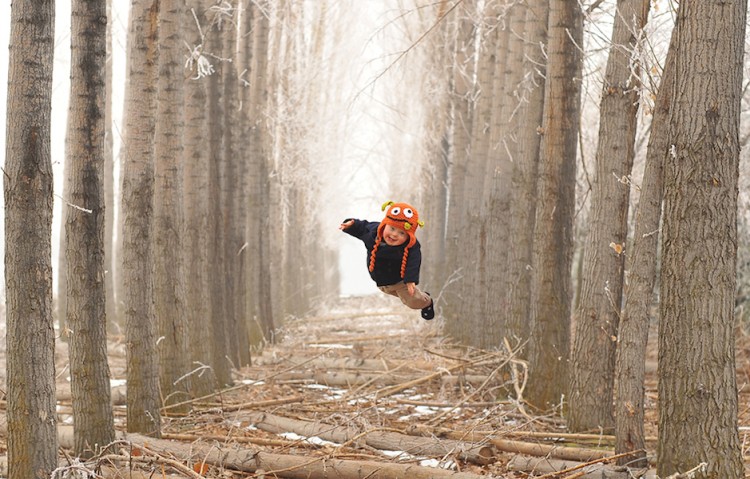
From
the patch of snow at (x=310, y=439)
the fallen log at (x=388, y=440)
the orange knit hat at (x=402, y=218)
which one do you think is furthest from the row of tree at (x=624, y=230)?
the patch of snow at (x=310, y=439)

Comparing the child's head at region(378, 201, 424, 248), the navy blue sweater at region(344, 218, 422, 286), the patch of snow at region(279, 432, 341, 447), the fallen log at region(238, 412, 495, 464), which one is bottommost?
the patch of snow at region(279, 432, 341, 447)

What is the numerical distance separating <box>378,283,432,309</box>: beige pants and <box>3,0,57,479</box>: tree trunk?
7.32 feet

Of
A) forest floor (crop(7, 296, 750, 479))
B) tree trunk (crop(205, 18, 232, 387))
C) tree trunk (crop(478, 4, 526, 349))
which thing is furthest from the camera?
tree trunk (crop(478, 4, 526, 349))

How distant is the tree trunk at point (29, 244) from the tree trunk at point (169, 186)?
3729mm

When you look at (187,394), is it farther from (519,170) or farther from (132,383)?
(519,170)

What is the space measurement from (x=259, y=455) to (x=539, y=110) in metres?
5.53

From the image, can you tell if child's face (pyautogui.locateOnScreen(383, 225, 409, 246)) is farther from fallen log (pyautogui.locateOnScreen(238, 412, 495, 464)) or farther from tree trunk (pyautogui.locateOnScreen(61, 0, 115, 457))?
tree trunk (pyautogui.locateOnScreen(61, 0, 115, 457))

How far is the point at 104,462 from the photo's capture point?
271 inches

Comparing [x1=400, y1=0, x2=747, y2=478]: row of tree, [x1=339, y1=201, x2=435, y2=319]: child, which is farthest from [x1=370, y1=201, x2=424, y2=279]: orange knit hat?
[x1=400, y1=0, x2=747, y2=478]: row of tree

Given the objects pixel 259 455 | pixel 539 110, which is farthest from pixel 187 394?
pixel 539 110

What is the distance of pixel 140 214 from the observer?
825 centimetres

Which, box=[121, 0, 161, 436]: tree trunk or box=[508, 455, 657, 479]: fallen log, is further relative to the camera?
box=[121, 0, 161, 436]: tree trunk

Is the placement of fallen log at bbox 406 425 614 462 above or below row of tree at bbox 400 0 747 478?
below

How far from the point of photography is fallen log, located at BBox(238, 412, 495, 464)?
25.1ft
